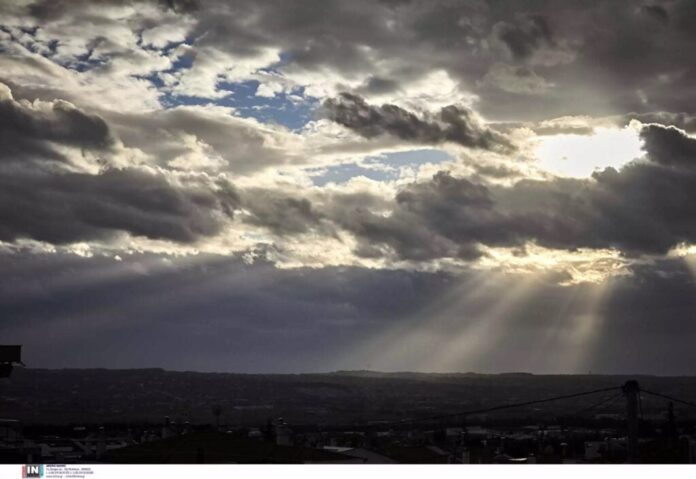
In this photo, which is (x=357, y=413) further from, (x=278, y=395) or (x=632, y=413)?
(x=632, y=413)

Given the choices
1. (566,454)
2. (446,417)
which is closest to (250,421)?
(446,417)

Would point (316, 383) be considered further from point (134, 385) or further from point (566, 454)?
point (566, 454)

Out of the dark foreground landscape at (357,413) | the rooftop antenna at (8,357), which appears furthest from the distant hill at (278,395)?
the rooftop antenna at (8,357)

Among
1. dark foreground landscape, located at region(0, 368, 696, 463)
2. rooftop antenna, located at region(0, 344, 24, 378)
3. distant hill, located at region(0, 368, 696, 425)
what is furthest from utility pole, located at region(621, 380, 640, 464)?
distant hill, located at region(0, 368, 696, 425)

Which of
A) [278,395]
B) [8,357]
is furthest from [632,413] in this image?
[278,395]
